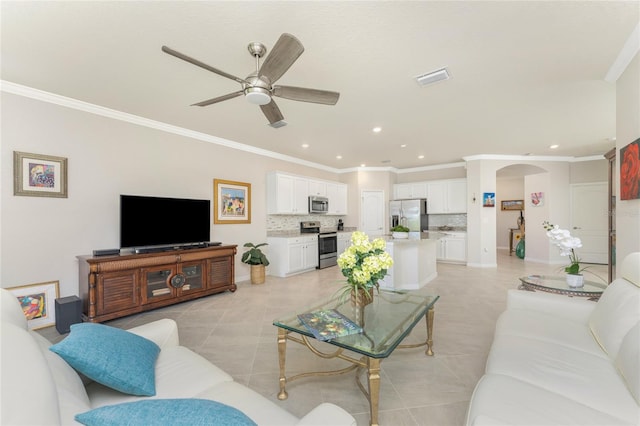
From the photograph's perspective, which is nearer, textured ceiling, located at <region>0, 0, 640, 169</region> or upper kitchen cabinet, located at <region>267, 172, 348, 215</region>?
textured ceiling, located at <region>0, 0, 640, 169</region>

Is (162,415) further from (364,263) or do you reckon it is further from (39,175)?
(39,175)

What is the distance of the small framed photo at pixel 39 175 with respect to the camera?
9.42 feet

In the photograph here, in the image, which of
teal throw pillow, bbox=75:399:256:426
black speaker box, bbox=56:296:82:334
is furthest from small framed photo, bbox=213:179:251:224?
teal throw pillow, bbox=75:399:256:426

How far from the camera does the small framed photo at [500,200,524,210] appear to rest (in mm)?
8844

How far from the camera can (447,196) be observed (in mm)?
6992

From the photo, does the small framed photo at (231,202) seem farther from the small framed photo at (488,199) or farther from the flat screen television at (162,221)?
the small framed photo at (488,199)

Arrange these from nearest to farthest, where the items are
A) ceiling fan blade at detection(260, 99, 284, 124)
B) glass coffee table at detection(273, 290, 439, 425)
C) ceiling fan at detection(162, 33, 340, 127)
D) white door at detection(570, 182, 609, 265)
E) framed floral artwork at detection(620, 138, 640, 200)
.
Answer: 1. glass coffee table at detection(273, 290, 439, 425)
2. ceiling fan at detection(162, 33, 340, 127)
3. framed floral artwork at detection(620, 138, 640, 200)
4. ceiling fan blade at detection(260, 99, 284, 124)
5. white door at detection(570, 182, 609, 265)

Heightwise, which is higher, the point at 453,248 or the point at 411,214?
the point at 411,214

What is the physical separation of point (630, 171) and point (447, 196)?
4787mm

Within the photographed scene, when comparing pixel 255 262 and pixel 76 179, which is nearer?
pixel 76 179

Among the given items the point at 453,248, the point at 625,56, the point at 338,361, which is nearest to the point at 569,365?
the point at 338,361

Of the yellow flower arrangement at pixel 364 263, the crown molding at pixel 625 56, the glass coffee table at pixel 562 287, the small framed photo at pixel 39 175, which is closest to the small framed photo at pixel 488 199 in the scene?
the glass coffee table at pixel 562 287

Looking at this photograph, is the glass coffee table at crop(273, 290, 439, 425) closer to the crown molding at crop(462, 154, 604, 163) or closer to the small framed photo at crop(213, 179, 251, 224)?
the small framed photo at crop(213, 179, 251, 224)

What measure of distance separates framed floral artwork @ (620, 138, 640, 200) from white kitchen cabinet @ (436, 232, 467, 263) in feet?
13.8
